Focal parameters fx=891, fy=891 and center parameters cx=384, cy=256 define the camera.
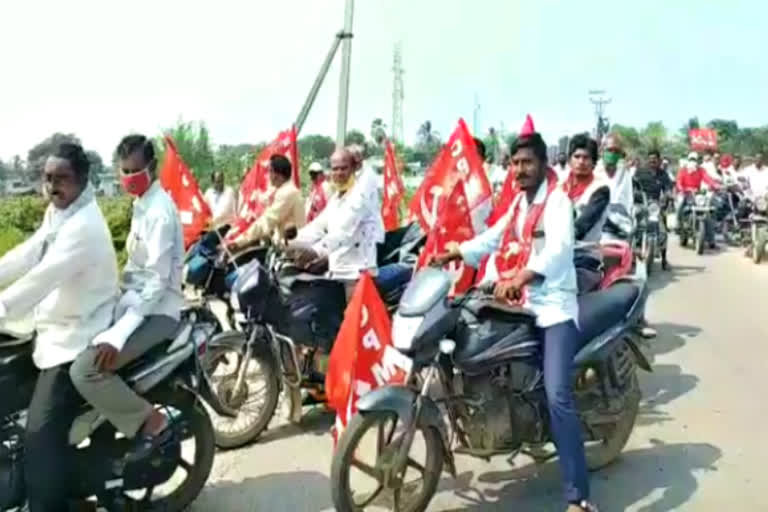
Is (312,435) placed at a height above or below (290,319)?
below

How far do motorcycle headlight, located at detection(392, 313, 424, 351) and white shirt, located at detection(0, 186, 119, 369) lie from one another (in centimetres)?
124

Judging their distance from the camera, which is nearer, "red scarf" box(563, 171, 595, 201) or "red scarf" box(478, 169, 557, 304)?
"red scarf" box(478, 169, 557, 304)

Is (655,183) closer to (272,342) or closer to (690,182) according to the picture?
(690,182)

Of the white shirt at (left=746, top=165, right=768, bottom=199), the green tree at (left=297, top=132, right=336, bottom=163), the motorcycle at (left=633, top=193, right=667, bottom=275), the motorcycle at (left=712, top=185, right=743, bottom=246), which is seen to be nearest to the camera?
the motorcycle at (left=633, top=193, right=667, bottom=275)

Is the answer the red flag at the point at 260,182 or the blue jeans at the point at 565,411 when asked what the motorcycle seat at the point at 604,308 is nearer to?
the blue jeans at the point at 565,411

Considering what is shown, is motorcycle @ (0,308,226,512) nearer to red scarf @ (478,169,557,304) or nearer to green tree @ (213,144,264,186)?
red scarf @ (478,169,557,304)

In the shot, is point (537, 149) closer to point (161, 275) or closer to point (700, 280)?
point (161, 275)

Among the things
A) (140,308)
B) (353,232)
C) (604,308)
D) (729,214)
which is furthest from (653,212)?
(140,308)

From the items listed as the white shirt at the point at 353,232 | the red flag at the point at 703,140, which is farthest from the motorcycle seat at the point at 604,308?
the red flag at the point at 703,140

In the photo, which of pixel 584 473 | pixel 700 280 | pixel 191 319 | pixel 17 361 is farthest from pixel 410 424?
pixel 700 280

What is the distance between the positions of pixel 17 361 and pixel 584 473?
2527 millimetres

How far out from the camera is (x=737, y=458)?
16.2ft

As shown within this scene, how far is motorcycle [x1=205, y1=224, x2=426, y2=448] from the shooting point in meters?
5.16

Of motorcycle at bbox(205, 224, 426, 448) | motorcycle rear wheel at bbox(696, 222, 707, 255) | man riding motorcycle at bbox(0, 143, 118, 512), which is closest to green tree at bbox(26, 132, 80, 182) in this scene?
man riding motorcycle at bbox(0, 143, 118, 512)
